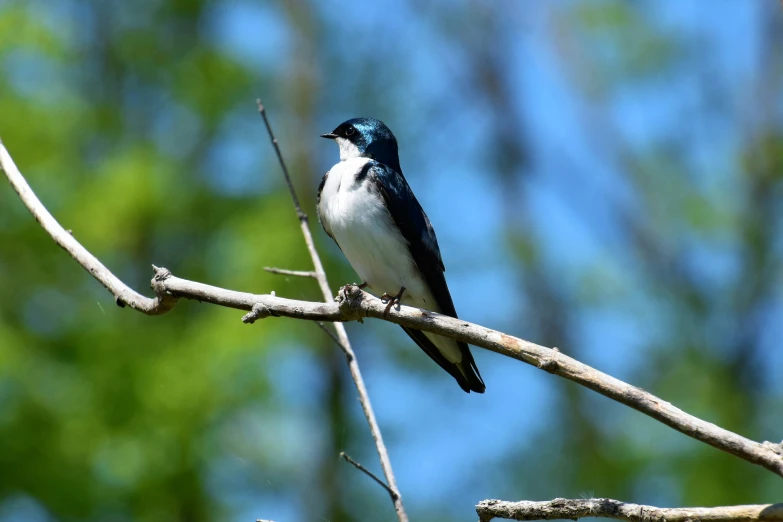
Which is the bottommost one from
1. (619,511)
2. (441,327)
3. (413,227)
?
(619,511)

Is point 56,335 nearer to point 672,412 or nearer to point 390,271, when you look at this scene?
point 390,271

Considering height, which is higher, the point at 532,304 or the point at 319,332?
the point at 532,304

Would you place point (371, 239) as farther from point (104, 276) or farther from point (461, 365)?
point (104, 276)

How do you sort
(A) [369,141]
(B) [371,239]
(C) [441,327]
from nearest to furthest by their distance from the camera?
(C) [441,327] → (B) [371,239] → (A) [369,141]

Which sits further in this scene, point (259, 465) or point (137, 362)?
point (259, 465)

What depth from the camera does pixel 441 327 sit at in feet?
9.53

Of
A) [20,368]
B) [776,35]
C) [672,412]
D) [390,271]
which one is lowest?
[672,412]

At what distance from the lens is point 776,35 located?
11.5 m

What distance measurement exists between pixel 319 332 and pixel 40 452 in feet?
10.8

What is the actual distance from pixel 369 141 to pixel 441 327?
8.17 ft

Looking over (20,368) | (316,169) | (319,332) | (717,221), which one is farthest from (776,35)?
(20,368)

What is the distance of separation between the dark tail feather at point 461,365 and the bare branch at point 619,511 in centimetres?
182

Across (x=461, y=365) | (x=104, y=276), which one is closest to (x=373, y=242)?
(x=461, y=365)

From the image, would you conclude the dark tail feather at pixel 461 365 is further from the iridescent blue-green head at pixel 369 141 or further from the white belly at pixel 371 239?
the iridescent blue-green head at pixel 369 141
